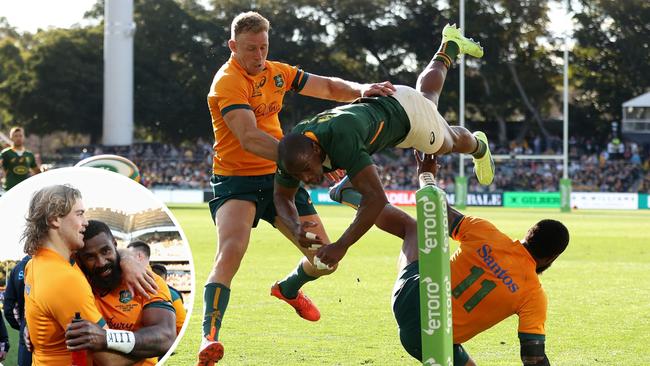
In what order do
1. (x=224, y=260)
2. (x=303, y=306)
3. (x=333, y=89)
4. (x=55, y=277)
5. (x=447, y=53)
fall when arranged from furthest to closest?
(x=447, y=53) → (x=303, y=306) → (x=333, y=89) → (x=224, y=260) → (x=55, y=277)

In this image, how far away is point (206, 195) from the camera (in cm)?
4994

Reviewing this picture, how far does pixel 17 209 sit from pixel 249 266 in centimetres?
1267

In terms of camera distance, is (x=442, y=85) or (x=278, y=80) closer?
(x=278, y=80)

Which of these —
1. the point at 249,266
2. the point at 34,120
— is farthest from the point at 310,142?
the point at 34,120

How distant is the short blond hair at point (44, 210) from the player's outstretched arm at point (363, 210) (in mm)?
1810

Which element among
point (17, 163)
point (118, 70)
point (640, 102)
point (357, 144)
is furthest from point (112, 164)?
point (640, 102)

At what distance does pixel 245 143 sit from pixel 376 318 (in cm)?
426

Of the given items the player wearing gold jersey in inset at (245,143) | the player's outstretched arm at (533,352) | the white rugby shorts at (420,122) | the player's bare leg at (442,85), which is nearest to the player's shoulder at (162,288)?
the player wearing gold jersey in inset at (245,143)

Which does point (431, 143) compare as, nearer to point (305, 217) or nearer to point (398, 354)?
point (305, 217)

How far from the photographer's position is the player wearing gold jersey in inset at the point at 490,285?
6.50 meters

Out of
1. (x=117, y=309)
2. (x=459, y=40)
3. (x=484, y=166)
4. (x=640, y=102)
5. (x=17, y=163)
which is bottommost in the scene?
(x=117, y=309)

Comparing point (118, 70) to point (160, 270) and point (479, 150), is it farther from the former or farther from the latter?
point (160, 270)

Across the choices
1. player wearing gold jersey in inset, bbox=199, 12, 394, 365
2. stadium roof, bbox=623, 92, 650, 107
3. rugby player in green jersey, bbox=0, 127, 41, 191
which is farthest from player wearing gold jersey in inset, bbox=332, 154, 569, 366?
stadium roof, bbox=623, 92, 650, 107

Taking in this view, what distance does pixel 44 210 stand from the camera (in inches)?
196
